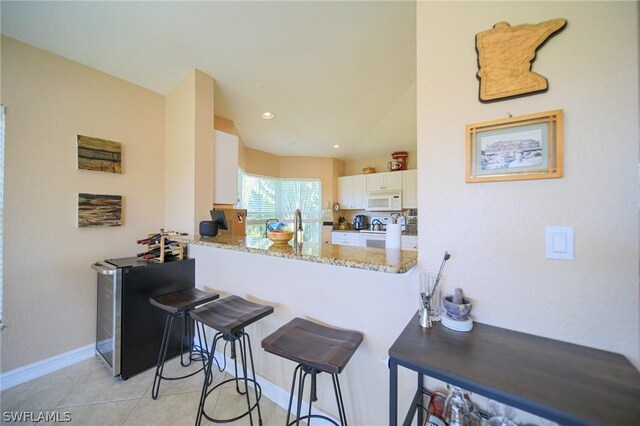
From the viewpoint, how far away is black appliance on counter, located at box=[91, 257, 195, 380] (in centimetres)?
181

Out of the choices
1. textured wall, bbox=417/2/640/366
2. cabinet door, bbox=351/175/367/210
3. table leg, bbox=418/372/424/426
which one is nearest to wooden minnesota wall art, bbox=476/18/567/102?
textured wall, bbox=417/2/640/366

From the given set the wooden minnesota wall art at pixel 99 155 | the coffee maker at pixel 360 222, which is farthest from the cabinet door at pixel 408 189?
the wooden minnesota wall art at pixel 99 155

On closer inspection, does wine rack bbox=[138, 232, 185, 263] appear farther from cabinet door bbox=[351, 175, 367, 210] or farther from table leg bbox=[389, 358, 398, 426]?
cabinet door bbox=[351, 175, 367, 210]

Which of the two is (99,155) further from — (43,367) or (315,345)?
(315,345)

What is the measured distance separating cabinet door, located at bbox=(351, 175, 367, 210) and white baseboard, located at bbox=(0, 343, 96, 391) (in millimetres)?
4211

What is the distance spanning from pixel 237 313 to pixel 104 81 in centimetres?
255

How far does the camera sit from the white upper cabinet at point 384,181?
4.41 meters

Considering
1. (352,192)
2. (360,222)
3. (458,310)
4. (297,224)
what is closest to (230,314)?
(297,224)

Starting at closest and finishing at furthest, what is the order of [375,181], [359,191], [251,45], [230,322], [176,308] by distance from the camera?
[230,322] < [176,308] < [251,45] < [375,181] < [359,191]

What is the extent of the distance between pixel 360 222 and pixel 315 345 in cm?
391

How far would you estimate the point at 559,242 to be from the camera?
89 centimetres

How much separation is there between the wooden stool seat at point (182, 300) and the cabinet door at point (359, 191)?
3.55m

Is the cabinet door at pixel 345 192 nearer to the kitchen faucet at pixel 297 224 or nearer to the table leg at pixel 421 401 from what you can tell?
the kitchen faucet at pixel 297 224

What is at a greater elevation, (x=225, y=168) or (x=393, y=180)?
(x=393, y=180)
